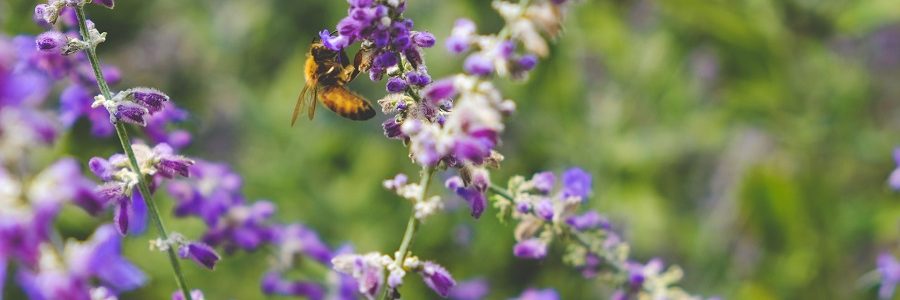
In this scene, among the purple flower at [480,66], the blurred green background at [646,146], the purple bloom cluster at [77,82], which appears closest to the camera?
the purple flower at [480,66]

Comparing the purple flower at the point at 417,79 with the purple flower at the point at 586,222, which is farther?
the purple flower at the point at 586,222

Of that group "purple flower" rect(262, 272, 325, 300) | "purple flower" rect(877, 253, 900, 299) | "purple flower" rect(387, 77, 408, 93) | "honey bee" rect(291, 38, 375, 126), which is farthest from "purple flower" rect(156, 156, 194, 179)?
"purple flower" rect(877, 253, 900, 299)

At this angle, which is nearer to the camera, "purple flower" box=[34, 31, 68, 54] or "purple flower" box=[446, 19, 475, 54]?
"purple flower" box=[446, 19, 475, 54]

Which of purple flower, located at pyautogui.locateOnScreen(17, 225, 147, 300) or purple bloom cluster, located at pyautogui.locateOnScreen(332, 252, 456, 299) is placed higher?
purple bloom cluster, located at pyautogui.locateOnScreen(332, 252, 456, 299)

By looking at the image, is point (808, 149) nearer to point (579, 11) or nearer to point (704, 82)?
point (704, 82)

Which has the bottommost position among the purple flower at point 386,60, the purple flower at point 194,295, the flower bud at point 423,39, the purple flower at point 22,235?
the purple flower at point 22,235

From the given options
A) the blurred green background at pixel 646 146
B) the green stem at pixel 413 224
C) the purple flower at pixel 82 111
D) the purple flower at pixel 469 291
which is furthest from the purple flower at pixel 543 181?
the blurred green background at pixel 646 146

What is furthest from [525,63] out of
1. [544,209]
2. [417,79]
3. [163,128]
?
[163,128]

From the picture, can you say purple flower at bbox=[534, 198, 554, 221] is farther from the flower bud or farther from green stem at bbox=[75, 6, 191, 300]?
green stem at bbox=[75, 6, 191, 300]

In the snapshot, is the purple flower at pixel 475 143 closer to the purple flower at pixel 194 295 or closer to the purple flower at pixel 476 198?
the purple flower at pixel 476 198
